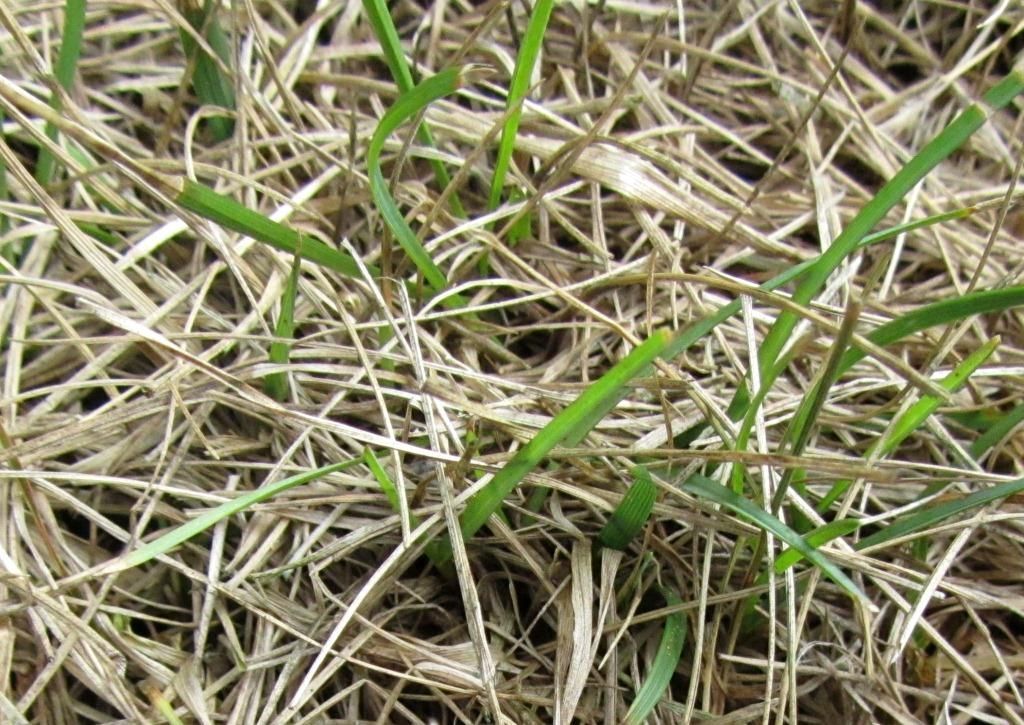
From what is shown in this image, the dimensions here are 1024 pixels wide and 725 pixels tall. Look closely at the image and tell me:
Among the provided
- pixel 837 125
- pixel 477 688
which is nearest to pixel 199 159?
pixel 477 688

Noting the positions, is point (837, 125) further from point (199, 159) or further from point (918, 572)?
point (199, 159)

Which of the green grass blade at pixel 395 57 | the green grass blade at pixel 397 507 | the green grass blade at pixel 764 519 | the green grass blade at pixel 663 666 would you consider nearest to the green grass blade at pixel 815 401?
the green grass blade at pixel 764 519

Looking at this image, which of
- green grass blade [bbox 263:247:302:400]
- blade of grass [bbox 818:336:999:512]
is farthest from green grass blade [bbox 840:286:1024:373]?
green grass blade [bbox 263:247:302:400]

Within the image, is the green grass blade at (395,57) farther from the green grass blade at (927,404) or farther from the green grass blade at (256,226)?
the green grass blade at (927,404)

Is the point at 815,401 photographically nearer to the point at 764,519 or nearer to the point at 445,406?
the point at 764,519

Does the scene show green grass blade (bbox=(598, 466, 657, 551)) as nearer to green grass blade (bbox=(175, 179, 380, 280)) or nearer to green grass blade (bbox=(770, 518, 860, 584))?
green grass blade (bbox=(770, 518, 860, 584))

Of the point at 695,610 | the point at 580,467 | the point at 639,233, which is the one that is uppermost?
the point at 639,233

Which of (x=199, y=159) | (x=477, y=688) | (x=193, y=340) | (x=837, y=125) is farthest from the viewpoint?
(x=837, y=125)

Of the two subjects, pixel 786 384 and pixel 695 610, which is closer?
pixel 695 610
